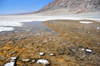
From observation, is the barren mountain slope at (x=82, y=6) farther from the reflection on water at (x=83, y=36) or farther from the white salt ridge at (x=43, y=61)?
the white salt ridge at (x=43, y=61)

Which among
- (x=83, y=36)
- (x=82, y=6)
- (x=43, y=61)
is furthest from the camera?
(x=82, y=6)

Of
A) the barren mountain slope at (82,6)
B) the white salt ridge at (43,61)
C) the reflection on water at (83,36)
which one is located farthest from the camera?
the barren mountain slope at (82,6)

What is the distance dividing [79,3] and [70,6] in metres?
6.33

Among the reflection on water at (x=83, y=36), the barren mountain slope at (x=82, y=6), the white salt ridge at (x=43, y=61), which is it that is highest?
the barren mountain slope at (x=82, y=6)

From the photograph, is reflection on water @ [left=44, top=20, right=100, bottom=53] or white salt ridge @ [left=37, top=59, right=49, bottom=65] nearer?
white salt ridge @ [left=37, top=59, right=49, bottom=65]

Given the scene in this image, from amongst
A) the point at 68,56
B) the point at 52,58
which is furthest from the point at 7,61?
the point at 68,56

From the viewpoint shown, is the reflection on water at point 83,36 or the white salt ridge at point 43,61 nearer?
the white salt ridge at point 43,61

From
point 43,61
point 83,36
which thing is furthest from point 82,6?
point 43,61

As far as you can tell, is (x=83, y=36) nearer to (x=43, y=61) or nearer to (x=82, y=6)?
(x=43, y=61)

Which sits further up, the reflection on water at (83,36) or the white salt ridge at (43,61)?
the reflection on water at (83,36)

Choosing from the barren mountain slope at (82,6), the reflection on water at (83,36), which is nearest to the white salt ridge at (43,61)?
the reflection on water at (83,36)

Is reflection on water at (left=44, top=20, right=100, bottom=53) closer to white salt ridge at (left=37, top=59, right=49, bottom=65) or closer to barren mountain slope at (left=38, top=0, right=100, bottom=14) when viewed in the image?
white salt ridge at (left=37, top=59, right=49, bottom=65)

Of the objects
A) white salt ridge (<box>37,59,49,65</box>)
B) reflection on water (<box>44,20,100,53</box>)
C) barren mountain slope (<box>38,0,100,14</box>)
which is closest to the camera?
white salt ridge (<box>37,59,49,65</box>)

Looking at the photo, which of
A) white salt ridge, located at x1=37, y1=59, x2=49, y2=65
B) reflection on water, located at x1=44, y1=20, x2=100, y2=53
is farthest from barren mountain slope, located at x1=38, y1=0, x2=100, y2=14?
white salt ridge, located at x1=37, y1=59, x2=49, y2=65
